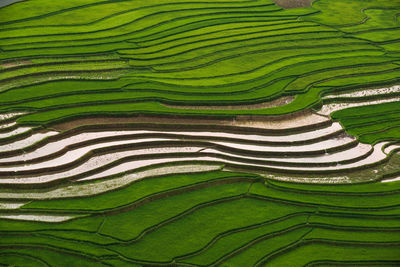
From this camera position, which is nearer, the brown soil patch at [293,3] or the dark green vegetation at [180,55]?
the dark green vegetation at [180,55]

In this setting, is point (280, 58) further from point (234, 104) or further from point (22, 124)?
point (22, 124)

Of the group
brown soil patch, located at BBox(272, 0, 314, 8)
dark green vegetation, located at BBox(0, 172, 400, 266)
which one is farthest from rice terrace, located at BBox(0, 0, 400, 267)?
brown soil patch, located at BBox(272, 0, 314, 8)

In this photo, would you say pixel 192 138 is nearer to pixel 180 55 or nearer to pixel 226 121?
pixel 226 121

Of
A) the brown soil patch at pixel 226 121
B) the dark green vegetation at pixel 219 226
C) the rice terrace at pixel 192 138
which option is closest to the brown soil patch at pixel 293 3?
the rice terrace at pixel 192 138

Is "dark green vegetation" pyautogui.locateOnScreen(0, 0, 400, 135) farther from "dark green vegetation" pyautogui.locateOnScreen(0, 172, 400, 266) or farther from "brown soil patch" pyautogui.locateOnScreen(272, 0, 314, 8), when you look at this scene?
"dark green vegetation" pyautogui.locateOnScreen(0, 172, 400, 266)

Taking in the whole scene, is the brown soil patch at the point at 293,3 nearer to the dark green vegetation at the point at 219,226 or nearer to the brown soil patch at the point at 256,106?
the brown soil patch at the point at 256,106

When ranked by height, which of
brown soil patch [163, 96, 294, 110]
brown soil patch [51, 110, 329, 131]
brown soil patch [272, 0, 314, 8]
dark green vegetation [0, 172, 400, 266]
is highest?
brown soil patch [272, 0, 314, 8]

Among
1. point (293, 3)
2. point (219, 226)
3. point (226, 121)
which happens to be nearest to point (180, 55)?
point (226, 121)
